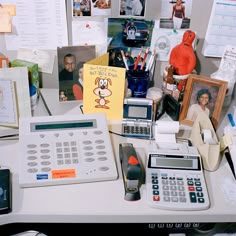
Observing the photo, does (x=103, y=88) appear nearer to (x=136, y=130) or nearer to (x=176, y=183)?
(x=136, y=130)

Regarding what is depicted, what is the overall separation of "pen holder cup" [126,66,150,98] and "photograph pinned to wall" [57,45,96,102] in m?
0.14

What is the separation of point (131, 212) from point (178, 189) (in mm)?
128

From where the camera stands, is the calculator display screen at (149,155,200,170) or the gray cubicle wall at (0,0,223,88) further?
the gray cubicle wall at (0,0,223,88)

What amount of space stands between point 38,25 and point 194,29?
0.52 m

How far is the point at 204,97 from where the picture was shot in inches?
42.8

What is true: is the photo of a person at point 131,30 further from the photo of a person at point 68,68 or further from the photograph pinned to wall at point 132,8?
the photo of a person at point 68,68

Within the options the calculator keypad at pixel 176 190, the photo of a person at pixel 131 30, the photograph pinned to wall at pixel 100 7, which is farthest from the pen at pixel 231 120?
the photograph pinned to wall at pixel 100 7

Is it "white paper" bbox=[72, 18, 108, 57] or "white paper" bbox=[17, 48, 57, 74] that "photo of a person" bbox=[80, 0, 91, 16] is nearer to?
"white paper" bbox=[72, 18, 108, 57]

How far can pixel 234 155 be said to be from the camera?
0.94 metres

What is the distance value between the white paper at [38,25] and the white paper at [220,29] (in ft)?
1.59

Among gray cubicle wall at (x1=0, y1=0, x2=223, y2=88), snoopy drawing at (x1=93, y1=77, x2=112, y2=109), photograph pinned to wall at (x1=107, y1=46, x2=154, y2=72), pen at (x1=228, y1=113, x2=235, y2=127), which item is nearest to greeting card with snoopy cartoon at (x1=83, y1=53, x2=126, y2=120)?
snoopy drawing at (x1=93, y1=77, x2=112, y2=109)

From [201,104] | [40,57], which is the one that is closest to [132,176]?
[201,104]

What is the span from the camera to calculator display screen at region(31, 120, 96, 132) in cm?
96

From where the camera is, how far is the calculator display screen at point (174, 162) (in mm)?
896
